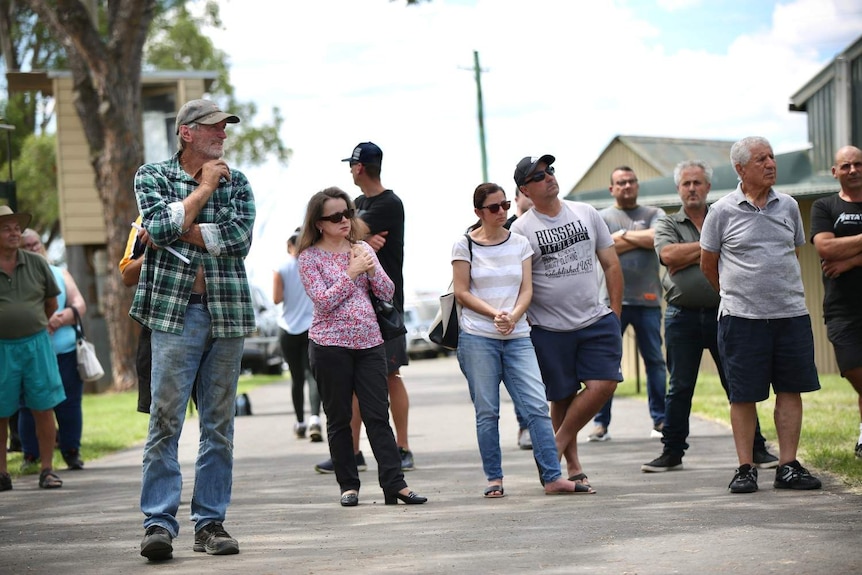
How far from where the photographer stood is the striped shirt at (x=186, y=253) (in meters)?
6.49

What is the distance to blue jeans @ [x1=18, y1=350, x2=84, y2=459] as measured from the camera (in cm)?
1175

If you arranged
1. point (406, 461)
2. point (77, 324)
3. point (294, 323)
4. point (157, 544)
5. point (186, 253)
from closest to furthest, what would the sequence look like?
point (157, 544)
point (186, 253)
point (406, 461)
point (77, 324)
point (294, 323)

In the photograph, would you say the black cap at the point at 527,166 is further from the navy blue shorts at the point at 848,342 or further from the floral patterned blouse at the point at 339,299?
the navy blue shorts at the point at 848,342

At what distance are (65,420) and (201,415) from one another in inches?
213

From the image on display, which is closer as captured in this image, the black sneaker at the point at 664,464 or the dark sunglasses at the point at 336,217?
the dark sunglasses at the point at 336,217

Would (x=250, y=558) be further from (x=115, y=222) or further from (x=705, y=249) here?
(x=115, y=222)

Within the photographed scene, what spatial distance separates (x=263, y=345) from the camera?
3425 cm

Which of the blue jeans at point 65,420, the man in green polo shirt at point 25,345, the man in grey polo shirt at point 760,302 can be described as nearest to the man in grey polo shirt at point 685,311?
the man in grey polo shirt at point 760,302

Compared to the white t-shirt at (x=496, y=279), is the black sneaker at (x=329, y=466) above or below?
below

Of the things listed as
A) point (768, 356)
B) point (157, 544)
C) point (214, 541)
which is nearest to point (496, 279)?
point (768, 356)

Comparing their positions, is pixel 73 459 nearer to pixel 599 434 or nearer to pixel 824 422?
pixel 599 434

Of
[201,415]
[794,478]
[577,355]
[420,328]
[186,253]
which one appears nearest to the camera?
[186,253]

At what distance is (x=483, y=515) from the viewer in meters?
7.65

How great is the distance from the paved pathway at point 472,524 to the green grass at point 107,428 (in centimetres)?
178
